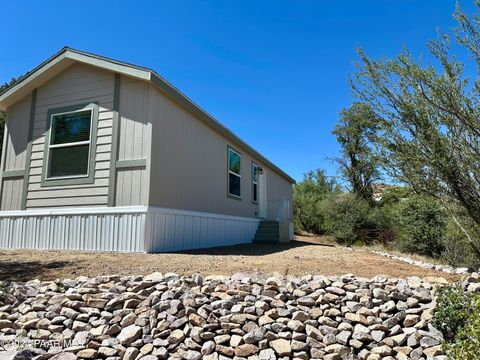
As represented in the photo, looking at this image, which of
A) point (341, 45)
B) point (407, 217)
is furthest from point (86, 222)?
point (407, 217)

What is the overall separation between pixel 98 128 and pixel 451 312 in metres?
6.59

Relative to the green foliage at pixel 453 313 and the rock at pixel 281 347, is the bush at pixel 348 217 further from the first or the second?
the rock at pixel 281 347

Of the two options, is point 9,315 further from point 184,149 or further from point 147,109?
point 184,149

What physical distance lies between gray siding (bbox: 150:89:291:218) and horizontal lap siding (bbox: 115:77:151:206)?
0.17m

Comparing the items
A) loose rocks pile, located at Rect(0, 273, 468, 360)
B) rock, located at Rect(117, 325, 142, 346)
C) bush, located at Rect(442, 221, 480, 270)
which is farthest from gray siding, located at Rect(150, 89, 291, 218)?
bush, located at Rect(442, 221, 480, 270)

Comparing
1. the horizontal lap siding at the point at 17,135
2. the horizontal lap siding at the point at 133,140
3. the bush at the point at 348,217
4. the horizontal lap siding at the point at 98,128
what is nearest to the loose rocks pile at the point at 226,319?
the horizontal lap siding at the point at 133,140

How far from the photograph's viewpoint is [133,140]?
6.61 metres

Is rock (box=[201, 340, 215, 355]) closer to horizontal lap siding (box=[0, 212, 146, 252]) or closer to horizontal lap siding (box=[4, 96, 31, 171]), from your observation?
horizontal lap siding (box=[0, 212, 146, 252])

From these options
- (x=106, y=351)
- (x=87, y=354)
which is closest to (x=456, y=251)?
(x=106, y=351)

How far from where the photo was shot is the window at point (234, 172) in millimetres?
10391

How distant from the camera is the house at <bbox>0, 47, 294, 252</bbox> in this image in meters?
6.45

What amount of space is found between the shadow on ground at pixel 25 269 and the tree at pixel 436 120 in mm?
4498

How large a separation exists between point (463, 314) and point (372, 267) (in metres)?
1.95

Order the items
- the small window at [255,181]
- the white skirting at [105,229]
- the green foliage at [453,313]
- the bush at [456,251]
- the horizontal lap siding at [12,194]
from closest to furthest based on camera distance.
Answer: the green foliage at [453,313], the white skirting at [105,229], the bush at [456,251], the horizontal lap siding at [12,194], the small window at [255,181]
